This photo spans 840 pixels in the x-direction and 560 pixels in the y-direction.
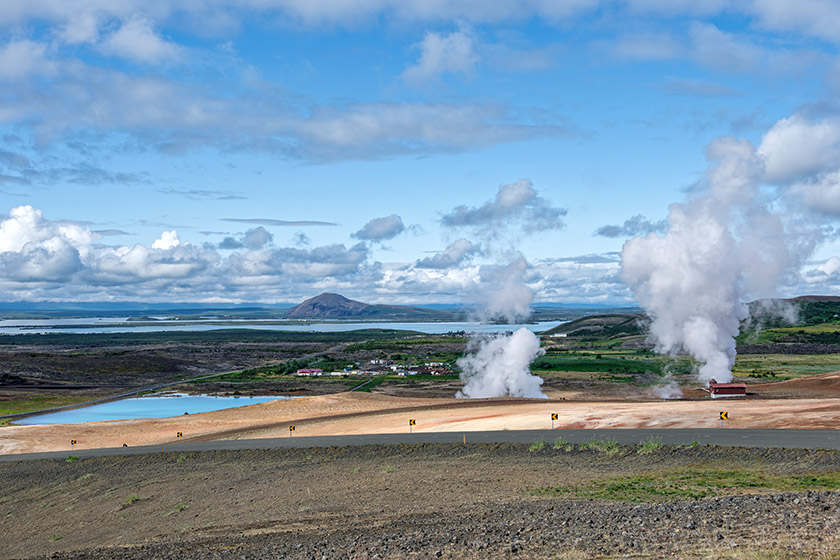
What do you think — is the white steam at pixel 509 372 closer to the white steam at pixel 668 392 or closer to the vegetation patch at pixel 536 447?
the white steam at pixel 668 392

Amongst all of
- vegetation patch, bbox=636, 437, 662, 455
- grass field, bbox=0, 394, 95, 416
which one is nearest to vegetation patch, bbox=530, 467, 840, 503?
vegetation patch, bbox=636, 437, 662, 455

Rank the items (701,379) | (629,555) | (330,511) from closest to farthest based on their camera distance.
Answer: (629,555)
(330,511)
(701,379)

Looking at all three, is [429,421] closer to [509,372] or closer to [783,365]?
[509,372]

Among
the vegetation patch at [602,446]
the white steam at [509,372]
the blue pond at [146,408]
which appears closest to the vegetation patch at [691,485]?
the vegetation patch at [602,446]

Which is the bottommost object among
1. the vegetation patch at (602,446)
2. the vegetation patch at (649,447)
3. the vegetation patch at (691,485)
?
the vegetation patch at (602,446)

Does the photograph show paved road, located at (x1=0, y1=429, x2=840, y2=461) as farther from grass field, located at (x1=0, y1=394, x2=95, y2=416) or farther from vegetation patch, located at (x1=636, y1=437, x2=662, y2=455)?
grass field, located at (x1=0, y1=394, x2=95, y2=416)

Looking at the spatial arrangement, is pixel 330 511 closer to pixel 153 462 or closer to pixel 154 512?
pixel 154 512

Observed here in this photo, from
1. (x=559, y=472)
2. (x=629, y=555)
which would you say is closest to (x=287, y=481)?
(x=559, y=472)
